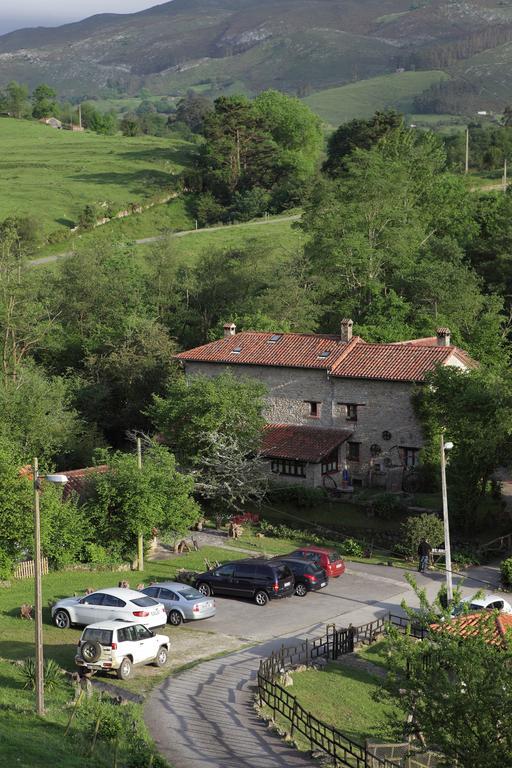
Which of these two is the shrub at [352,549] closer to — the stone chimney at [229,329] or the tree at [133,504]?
the tree at [133,504]

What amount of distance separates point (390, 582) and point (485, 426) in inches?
336

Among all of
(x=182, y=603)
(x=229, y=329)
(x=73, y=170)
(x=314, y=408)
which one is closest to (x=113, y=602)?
(x=182, y=603)

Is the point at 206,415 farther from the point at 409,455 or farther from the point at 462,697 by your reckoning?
the point at 462,697

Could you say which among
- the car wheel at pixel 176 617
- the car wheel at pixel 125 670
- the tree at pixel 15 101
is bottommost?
the car wheel at pixel 176 617

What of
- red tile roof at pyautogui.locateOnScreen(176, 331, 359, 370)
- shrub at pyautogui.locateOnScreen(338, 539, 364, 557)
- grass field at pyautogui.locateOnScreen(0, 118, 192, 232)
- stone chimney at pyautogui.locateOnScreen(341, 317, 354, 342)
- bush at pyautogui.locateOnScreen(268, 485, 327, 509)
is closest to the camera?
shrub at pyautogui.locateOnScreen(338, 539, 364, 557)

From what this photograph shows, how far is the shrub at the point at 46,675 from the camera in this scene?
1071 inches

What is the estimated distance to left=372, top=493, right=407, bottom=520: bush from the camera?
49500 mm

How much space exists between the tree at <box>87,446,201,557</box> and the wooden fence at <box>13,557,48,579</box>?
8.72 feet

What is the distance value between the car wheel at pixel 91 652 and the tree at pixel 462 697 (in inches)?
377

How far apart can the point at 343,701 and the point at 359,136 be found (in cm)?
8927

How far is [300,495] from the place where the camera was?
170 ft

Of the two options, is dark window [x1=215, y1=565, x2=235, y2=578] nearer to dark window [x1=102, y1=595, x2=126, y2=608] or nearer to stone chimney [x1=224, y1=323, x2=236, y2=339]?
dark window [x1=102, y1=595, x2=126, y2=608]

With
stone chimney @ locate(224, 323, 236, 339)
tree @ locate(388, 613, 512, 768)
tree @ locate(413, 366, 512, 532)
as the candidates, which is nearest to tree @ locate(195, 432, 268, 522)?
tree @ locate(413, 366, 512, 532)

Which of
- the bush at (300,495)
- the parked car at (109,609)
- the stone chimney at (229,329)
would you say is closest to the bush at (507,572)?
the bush at (300,495)
